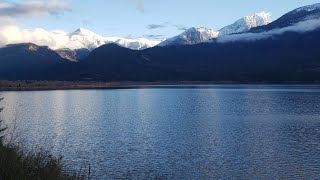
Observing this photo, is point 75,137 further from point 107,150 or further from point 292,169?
point 292,169

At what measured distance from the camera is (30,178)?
42.5 ft

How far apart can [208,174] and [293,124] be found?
3842 cm

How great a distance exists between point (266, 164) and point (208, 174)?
6.66m

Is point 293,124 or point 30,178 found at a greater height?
point 30,178

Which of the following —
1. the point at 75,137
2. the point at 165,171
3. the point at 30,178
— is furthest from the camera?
the point at 75,137

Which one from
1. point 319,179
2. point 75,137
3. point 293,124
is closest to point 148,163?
point 319,179

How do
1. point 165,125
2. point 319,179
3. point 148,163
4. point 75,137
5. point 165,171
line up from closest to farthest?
1. point 319,179
2. point 165,171
3. point 148,163
4. point 75,137
5. point 165,125

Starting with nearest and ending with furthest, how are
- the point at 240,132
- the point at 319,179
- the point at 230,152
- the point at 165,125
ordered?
the point at 319,179 < the point at 230,152 < the point at 240,132 < the point at 165,125

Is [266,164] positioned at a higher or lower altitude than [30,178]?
lower

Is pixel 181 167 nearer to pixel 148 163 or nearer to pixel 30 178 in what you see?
pixel 148 163

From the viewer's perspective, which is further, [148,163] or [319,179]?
[148,163]

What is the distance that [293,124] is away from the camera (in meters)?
69.9

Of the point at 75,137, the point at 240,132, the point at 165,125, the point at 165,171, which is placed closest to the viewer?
the point at 165,171

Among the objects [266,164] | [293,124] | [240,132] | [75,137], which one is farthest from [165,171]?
[293,124]
